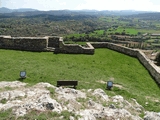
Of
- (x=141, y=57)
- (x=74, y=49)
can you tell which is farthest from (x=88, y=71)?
(x=141, y=57)

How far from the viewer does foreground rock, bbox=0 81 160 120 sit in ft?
25.4

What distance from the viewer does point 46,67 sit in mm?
15445

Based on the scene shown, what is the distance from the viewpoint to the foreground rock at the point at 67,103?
7.73 meters

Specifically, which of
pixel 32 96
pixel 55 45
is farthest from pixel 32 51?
pixel 32 96

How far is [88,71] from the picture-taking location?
50.9 feet

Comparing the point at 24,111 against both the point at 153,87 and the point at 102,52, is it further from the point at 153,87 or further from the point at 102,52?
the point at 102,52

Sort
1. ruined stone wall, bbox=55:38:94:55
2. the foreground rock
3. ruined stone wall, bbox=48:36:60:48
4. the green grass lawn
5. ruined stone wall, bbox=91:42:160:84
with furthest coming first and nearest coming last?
ruined stone wall, bbox=48:36:60:48, ruined stone wall, bbox=55:38:94:55, ruined stone wall, bbox=91:42:160:84, the green grass lawn, the foreground rock

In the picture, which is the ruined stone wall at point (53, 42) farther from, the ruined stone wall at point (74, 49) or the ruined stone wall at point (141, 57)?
the ruined stone wall at point (141, 57)

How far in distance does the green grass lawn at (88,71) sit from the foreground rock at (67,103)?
5.69 feet

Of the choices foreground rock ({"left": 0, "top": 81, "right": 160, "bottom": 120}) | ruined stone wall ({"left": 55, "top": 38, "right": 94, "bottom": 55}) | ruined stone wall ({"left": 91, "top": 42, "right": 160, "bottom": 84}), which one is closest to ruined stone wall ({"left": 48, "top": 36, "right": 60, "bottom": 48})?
ruined stone wall ({"left": 55, "top": 38, "right": 94, "bottom": 55})

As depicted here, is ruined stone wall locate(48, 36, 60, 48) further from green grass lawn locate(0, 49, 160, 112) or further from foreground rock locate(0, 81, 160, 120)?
foreground rock locate(0, 81, 160, 120)

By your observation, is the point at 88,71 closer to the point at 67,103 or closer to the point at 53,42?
the point at 67,103

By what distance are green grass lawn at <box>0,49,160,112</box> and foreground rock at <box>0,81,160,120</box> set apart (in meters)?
1.73

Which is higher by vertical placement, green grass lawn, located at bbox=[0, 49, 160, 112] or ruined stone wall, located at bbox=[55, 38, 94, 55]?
ruined stone wall, located at bbox=[55, 38, 94, 55]
